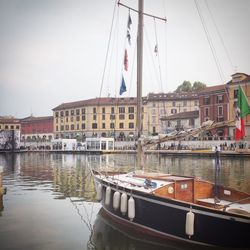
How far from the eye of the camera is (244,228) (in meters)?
7.73

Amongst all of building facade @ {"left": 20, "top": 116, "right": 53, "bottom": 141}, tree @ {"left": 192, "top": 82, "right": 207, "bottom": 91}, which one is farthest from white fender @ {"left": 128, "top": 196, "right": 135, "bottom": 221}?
building facade @ {"left": 20, "top": 116, "right": 53, "bottom": 141}

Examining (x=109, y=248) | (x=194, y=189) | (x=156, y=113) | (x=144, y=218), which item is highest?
(x=156, y=113)

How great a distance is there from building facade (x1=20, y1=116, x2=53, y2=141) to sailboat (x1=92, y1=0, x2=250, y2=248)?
7965 cm

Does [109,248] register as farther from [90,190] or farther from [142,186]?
[90,190]

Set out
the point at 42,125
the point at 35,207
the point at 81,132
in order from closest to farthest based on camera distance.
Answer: the point at 35,207, the point at 81,132, the point at 42,125

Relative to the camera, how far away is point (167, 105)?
7256 centimetres

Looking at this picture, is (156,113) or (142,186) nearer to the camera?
(142,186)

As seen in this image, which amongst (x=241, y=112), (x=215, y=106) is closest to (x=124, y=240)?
(x=241, y=112)

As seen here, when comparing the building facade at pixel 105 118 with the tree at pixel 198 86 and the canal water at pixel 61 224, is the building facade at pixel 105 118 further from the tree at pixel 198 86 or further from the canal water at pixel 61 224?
the canal water at pixel 61 224

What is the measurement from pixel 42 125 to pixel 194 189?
277 feet

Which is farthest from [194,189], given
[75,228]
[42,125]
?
[42,125]

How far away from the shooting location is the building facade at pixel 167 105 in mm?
71250

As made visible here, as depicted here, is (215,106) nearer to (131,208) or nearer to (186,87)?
(186,87)

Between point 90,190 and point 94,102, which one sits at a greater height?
point 94,102
